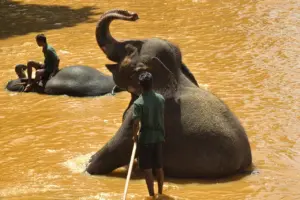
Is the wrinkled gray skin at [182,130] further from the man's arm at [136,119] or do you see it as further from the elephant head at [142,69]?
the man's arm at [136,119]

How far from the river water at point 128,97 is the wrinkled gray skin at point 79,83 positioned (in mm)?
185

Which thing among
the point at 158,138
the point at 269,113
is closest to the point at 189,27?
the point at 269,113

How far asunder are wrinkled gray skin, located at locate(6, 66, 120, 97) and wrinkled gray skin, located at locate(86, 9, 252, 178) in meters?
3.92

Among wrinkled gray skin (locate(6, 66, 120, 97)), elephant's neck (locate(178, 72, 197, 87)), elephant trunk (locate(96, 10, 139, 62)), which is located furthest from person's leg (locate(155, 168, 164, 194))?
wrinkled gray skin (locate(6, 66, 120, 97))

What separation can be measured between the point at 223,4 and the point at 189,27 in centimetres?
351

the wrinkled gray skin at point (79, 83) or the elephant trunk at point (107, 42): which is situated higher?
the elephant trunk at point (107, 42)

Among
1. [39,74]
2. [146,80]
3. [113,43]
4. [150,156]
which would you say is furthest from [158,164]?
[39,74]

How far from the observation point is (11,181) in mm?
7422

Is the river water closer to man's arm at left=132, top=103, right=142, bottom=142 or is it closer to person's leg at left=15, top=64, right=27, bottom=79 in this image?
person's leg at left=15, top=64, right=27, bottom=79

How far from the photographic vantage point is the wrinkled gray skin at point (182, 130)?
24.0 ft

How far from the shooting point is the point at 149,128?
6516mm

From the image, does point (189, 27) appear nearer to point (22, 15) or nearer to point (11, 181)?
point (22, 15)

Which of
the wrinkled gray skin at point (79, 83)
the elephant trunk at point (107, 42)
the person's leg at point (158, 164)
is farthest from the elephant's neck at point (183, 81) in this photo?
the wrinkled gray skin at point (79, 83)

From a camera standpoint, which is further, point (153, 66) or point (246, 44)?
point (246, 44)
